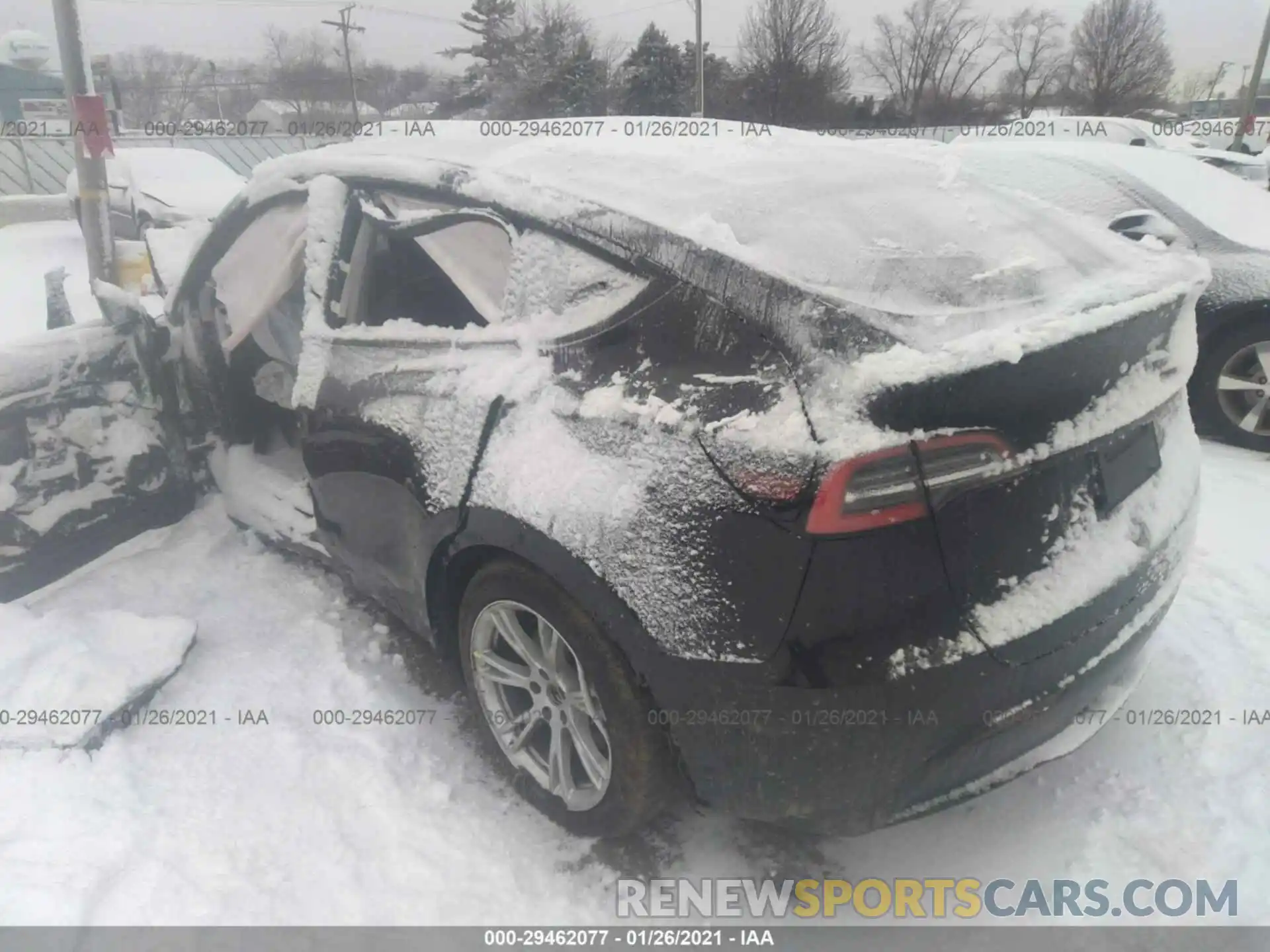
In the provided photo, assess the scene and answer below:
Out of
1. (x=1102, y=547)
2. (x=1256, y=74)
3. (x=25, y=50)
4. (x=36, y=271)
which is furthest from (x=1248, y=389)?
(x=1256, y=74)

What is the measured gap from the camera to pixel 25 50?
18.5 meters

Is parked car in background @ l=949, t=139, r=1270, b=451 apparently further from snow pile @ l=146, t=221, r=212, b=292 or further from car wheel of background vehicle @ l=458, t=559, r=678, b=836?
snow pile @ l=146, t=221, r=212, b=292

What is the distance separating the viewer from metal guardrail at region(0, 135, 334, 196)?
17.4 meters

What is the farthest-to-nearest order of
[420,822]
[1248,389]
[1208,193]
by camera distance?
[1208,193] → [1248,389] → [420,822]

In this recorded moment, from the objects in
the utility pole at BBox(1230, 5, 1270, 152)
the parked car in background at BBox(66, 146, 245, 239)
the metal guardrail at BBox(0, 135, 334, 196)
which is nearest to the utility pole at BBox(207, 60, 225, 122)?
the metal guardrail at BBox(0, 135, 334, 196)

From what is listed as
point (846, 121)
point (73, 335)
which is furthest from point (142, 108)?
point (73, 335)

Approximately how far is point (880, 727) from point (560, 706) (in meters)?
0.83

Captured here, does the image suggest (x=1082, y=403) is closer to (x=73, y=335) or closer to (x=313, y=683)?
(x=313, y=683)

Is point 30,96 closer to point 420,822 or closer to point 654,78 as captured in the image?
point 654,78

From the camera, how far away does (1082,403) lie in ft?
5.99

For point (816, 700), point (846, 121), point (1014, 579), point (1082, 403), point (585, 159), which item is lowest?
point (816, 700)

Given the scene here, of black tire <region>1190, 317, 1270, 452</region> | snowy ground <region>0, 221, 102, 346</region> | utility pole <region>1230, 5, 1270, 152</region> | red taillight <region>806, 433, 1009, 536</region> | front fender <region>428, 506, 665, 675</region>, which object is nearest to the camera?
red taillight <region>806, 433, 1009, 536</region>

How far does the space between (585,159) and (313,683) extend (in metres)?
1.86

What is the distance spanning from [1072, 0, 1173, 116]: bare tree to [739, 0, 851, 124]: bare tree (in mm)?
15677
